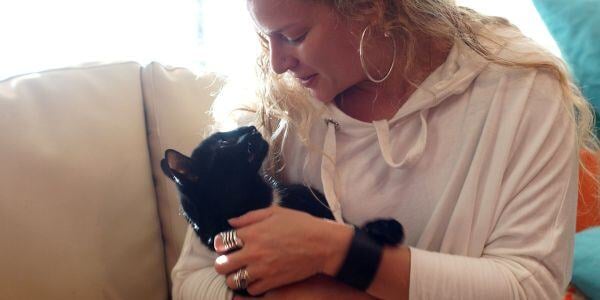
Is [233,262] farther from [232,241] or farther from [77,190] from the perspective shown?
[77,190]

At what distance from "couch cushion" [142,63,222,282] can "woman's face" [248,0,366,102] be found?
35 cm

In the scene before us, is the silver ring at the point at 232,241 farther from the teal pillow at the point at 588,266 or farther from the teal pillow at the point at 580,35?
the teal pillow at the point at 580,35

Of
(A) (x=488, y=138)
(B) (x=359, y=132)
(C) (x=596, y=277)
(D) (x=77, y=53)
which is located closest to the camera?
(A) (x=488, y=138)

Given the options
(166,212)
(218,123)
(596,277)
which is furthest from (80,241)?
(596,277)

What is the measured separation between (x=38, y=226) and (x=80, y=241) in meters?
0.08

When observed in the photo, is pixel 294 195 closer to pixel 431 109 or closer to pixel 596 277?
pixel 431 109

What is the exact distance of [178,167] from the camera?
0.83 metres

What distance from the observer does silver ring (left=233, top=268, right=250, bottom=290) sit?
766 millimetres

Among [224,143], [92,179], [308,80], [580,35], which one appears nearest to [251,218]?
[224,143]

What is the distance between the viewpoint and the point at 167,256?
112cm

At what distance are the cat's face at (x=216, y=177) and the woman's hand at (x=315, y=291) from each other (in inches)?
5.4

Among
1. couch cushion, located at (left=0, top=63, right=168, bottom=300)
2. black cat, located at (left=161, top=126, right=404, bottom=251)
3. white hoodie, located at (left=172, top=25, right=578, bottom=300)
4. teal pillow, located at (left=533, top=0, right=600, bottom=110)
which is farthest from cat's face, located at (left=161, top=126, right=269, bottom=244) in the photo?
teal pillow, located at (left=533, top=0, right=600, bottom=110)

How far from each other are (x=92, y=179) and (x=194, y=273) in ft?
0.86

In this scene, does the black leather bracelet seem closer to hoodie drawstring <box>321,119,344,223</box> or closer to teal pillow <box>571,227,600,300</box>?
hoodie drawstring <box>321,119,344,223</box>
